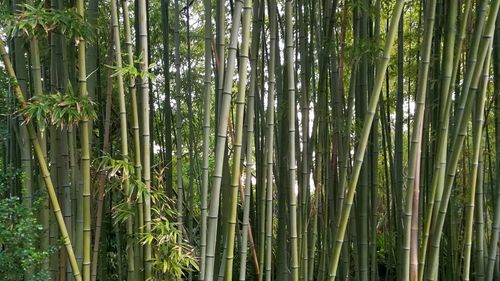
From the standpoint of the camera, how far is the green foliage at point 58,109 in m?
1.72

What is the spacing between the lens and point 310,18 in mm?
2551

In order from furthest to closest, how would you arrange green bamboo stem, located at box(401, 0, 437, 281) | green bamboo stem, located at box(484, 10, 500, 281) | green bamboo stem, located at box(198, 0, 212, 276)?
1. green bamboo stem, located at box(484, 10, 500, 281)
2. green bamboo stem, located at box(198, 0, 212, 276)
3. green bamboo stem, located at box(401, 0, 437, 281)

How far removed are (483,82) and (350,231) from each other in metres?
1.10

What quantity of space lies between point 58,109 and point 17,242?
596 millimetres

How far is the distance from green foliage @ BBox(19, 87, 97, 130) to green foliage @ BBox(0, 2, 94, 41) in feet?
0.71

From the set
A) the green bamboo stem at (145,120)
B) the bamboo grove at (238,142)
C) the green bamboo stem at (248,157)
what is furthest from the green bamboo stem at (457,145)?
the green bamboo stem at (145,120)

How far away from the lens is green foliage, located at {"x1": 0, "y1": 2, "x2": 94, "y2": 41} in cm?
171

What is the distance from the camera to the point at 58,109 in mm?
1726

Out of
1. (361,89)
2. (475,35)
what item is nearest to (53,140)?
(361,89)

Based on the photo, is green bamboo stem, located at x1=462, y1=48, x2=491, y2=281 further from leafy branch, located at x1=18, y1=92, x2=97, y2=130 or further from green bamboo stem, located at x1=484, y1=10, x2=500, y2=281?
leafy branch, located at x1=18, y1=92, x2=97, y2=130

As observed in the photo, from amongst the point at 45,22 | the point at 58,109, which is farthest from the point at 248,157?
the point at 45,22

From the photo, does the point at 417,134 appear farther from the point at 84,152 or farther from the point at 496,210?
the point at 84,152

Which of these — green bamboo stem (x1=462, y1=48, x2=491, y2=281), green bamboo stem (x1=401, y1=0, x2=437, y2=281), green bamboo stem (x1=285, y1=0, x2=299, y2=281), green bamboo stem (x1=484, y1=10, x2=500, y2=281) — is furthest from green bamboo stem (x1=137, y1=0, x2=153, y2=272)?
green bamboo stem (x1=484, y1=10, x2=500, y2=281)

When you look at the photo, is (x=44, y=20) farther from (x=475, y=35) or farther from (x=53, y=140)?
(x=475, y=35)
